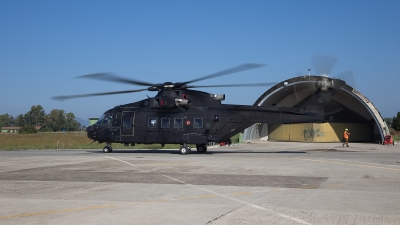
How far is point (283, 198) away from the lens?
9.43 m

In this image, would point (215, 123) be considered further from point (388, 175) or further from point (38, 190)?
point (38, 190)

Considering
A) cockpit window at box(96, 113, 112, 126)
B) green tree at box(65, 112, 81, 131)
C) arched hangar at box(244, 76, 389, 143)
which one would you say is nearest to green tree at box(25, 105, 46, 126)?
green tree at box(65, 112, 81, 131)

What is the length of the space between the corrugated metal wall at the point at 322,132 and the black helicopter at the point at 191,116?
2666cm

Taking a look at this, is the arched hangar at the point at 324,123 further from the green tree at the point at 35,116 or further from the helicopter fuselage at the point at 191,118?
the green tree at the point at 35,116

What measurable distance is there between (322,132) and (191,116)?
2959 cm

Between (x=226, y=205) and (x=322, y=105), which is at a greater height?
(x=322, y=105)

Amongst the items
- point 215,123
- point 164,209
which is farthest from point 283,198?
point 215,123

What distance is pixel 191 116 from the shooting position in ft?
83.2

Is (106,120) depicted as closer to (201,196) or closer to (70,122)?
(201,196)

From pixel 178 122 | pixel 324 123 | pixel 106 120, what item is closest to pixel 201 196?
pixel 178 122

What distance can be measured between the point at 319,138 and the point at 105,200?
44.4 metres

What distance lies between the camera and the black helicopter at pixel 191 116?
80.5 feet

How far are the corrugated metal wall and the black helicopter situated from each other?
26.7 m

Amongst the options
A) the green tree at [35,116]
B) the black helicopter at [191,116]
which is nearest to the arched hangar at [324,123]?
the black helicopter at [191,116]
